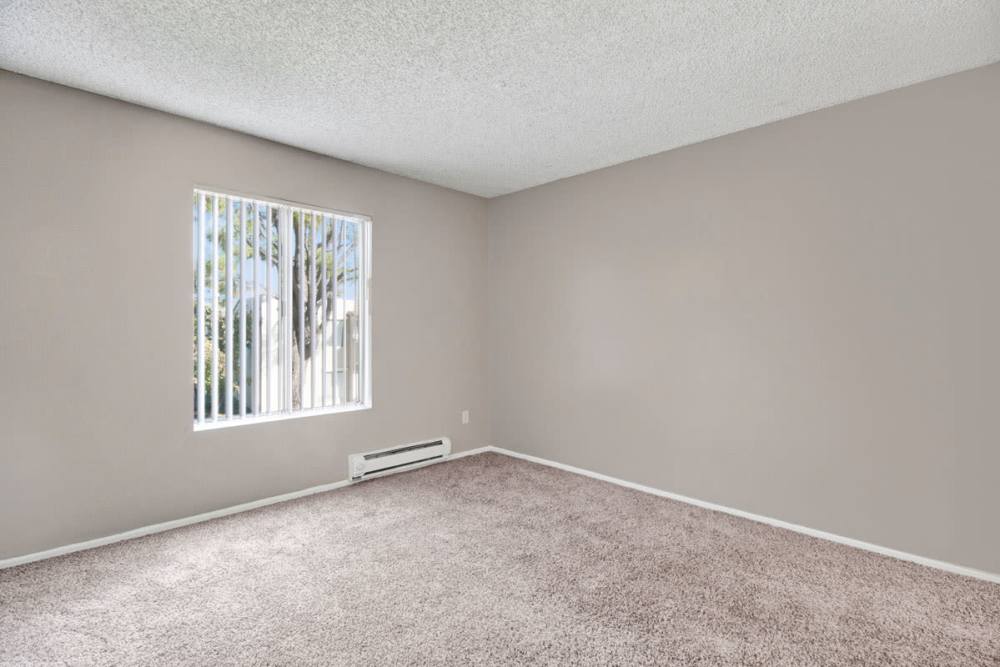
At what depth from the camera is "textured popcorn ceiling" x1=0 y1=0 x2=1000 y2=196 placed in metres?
1.98

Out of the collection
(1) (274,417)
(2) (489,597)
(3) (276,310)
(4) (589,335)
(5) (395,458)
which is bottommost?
(2) (489,597)

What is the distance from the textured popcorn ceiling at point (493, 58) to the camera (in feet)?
6.49

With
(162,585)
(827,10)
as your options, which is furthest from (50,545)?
(827,10)

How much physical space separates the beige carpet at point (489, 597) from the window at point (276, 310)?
2.74 ft

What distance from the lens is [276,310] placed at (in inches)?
135

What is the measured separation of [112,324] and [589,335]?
3153 mm

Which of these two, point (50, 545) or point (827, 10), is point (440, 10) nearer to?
point (827, 10)

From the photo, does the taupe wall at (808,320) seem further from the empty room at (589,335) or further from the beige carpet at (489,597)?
the beige carpet at (489,597)

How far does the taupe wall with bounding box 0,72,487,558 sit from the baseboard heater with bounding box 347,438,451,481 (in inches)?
4.6

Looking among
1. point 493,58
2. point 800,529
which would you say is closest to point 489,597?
point 800,529

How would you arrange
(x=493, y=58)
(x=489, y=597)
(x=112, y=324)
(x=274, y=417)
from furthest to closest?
(x=274, y=417) → (x=112, y=324) → (x=493, y=58) → (x=489, y=597)

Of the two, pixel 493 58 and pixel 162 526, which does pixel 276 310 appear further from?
pixel 493 58

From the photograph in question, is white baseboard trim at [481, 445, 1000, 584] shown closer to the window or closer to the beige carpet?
the beige carpet

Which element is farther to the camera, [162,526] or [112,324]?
[162,526]
